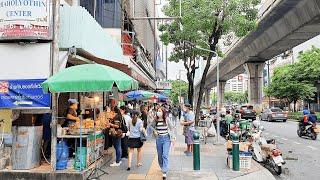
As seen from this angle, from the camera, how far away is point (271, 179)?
→ 10203mm

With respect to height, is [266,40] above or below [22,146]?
above

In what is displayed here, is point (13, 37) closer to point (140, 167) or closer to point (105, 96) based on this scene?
point (140, 167)

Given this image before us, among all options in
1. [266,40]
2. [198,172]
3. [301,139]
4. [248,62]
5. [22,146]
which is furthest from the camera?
[248,62]

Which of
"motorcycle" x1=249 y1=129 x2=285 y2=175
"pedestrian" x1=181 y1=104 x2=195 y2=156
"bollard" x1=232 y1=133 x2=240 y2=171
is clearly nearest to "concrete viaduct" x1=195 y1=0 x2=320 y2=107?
"pedestrian" x1=181 y1=104 x2=195 y2=156

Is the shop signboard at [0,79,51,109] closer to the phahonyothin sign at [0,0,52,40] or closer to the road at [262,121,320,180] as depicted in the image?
the phahonyothin sign at [0,0,52,40]

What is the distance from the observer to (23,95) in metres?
9.84

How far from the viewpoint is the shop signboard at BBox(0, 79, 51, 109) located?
982 cm

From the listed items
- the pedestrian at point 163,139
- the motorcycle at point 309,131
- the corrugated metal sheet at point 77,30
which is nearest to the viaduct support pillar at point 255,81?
the motorcycle at point 309,131

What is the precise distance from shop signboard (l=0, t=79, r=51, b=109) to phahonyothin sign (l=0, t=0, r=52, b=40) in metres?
1.08

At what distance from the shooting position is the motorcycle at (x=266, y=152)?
37.0ft

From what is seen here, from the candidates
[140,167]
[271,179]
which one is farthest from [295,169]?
[140,167]

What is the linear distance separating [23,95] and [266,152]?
6980 millimetres

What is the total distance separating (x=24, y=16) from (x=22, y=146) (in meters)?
3.08

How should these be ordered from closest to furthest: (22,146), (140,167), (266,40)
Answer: (22,146) → (140,167) → (266,40)
